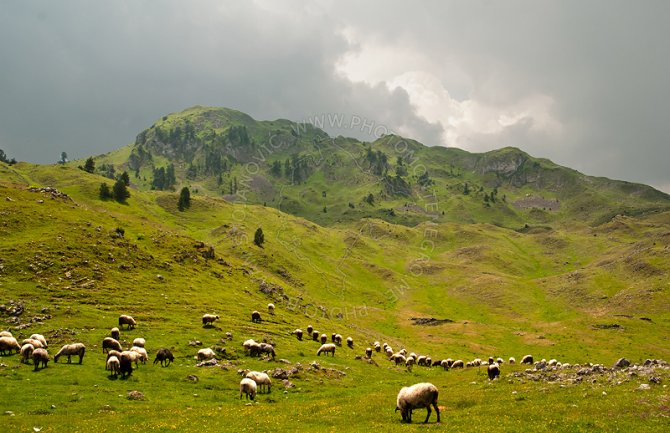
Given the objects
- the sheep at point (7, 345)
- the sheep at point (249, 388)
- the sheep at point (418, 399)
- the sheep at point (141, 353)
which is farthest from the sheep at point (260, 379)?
the sheep at point (7, 345)

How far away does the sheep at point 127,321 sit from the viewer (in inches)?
1863

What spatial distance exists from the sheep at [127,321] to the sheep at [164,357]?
11826 millimetres

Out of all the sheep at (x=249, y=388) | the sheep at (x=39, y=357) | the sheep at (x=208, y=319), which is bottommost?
the sheep at (x=249, y=388)

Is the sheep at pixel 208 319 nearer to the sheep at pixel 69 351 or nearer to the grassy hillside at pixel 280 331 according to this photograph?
the grassy hillside at pixel 280 331

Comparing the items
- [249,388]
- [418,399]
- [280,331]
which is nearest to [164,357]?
[249,388]

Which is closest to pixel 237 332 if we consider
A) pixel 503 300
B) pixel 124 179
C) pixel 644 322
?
pixel 644 322

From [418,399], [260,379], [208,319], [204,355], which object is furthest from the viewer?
[208,319]

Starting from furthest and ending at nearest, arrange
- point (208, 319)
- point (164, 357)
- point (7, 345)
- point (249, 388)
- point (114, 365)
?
point (208, 319) < point (164, 357) < point (7, 345) < point (114, 365) < point (249, 388)

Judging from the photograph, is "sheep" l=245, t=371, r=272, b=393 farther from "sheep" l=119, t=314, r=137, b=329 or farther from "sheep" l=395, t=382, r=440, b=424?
"sheep" l=119, t=314, r=137, b=329

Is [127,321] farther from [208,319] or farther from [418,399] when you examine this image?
[418,399]

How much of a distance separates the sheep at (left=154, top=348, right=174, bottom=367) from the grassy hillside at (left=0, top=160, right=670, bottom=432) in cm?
81

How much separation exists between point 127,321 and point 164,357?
12.7 meters

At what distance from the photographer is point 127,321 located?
47.7 meters

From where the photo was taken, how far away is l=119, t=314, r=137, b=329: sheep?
4731 cm
